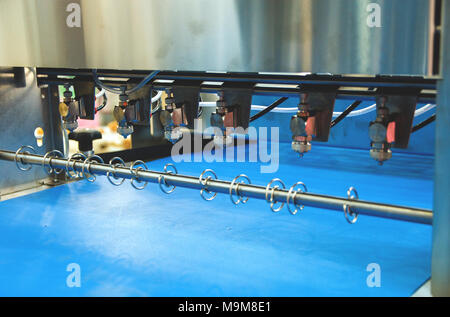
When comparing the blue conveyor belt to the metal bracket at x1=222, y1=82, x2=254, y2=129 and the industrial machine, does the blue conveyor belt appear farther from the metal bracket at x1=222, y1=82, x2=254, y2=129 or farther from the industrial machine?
the metal bracket at x1=222, y1=82, x2=254, y2=129

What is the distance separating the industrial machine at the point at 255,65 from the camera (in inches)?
51.3

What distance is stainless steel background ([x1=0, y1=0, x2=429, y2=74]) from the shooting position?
4.21 feet

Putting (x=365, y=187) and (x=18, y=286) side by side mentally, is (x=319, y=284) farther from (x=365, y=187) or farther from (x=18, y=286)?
(x=365, y=187)

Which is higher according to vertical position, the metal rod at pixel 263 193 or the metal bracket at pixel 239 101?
the metal bracket at pixel 239 101

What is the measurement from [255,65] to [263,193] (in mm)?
456

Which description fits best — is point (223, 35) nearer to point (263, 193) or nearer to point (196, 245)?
point (263, 193)

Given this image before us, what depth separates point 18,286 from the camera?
1561 mm

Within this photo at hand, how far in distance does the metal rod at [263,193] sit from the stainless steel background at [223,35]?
1.40 ft

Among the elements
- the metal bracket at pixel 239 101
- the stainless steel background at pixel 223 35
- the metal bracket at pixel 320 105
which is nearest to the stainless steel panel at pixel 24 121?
the stainless steel background at pixel 223 35

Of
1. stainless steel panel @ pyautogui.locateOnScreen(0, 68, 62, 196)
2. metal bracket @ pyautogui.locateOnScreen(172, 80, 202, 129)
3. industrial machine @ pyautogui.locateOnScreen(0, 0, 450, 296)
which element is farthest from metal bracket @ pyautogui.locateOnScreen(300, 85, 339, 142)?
stainless steel panel @ pyautogui.locateOnScreen(0, 68, 62, 196)

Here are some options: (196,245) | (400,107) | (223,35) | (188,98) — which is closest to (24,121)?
(188,98)

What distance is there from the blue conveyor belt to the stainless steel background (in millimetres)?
653

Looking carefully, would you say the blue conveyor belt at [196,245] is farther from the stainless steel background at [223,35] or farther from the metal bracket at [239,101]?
the stainless steel background at [223,35]

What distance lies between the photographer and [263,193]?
5.66ft
